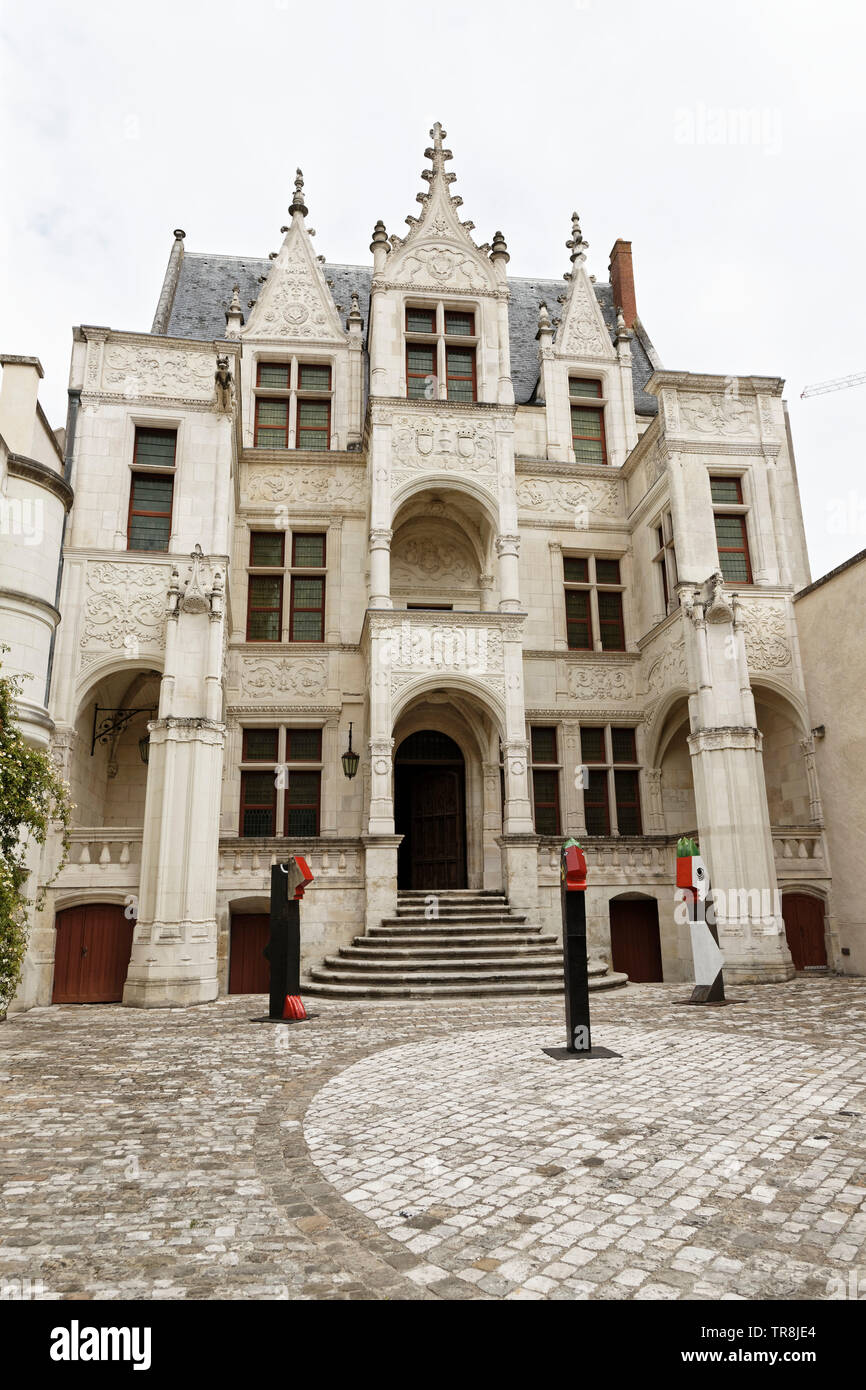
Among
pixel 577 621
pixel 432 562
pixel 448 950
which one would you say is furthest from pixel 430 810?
pixel 432 562

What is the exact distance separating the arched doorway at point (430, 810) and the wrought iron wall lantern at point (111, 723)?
18.9 feet

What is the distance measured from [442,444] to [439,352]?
2.48m

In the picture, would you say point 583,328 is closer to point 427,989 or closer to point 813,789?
point 813,789

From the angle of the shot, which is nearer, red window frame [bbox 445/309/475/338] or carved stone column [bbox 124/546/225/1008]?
carved stone column [bbox 124/546/225/1008]

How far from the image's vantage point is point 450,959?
564 inches

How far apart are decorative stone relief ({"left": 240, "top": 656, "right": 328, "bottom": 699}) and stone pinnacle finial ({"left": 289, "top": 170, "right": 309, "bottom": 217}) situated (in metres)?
12.4

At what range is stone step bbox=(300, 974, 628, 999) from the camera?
13.0 meters

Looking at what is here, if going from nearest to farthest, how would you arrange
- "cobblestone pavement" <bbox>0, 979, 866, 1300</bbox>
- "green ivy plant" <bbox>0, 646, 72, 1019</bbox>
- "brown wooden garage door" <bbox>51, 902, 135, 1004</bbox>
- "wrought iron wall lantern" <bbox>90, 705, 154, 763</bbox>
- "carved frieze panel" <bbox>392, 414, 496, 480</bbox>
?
"cobblestone pavement" <bbox>0, 979, 866, 1300</bbox> → "green ivy plant" <bbox>0, 646, 72, 1019</bbox> → "brown wooden garage door" <bbox>51, 902, 135, 1004</bbox> → "wrought iron wall lantern" <bbox>90, 705, 154, 763</bbox> → "carved frieze panel" <bbox>392, 414, 496, 480</bbox>

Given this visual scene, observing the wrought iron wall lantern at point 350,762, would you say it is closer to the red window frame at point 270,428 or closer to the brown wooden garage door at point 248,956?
the brown wooden garage door at point 248,956

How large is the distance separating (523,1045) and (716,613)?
1037cm

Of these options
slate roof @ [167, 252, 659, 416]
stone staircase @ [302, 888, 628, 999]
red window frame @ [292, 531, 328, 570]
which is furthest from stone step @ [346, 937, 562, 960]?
slate roof @ [167, 252, 659, 416]

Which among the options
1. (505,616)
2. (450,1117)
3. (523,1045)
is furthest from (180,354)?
(450,1117)

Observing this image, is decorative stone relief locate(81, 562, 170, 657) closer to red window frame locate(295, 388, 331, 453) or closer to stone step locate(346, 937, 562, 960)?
red window frame locate(295, 388, 331, 453)

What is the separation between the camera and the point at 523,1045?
344 inches
